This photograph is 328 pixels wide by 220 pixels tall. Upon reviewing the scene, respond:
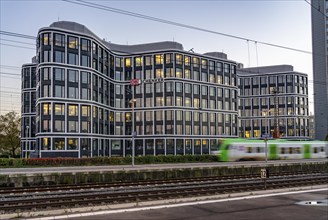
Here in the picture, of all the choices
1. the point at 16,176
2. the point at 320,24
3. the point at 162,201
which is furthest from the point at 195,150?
the point at 320,24

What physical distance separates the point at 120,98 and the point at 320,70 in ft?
294

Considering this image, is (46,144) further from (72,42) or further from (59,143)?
(72,42)

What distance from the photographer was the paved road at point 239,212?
49.2ft

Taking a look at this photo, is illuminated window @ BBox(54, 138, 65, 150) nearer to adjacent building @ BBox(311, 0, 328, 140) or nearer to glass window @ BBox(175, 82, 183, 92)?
glass window @ BBox(175, 82, 183, 92)

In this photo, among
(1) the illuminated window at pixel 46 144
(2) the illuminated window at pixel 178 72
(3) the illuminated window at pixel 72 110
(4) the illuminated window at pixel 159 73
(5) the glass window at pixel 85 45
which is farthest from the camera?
(4) the illuminated window at pixel 159 73

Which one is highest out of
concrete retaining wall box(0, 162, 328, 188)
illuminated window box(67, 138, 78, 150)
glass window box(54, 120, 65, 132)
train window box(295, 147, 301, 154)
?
glass window box(54, 120, 65, 132)

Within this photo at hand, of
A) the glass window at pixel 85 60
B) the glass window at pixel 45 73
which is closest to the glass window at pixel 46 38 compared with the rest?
the glass window at pixel 45 73

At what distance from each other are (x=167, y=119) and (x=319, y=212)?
71733 millimetres

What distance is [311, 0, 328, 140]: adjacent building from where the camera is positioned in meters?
139

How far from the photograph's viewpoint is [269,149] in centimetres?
5462

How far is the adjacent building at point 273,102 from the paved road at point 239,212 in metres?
103

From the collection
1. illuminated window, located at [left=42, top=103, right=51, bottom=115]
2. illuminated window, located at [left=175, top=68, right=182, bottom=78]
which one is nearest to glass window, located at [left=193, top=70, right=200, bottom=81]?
illuminated window, located at [left=175, top=68, right=182, bottom=78]

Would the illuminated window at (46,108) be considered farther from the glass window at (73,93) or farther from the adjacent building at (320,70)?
the adjacent building at (320,70)

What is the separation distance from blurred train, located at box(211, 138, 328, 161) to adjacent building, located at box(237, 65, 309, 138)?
2305 inches
